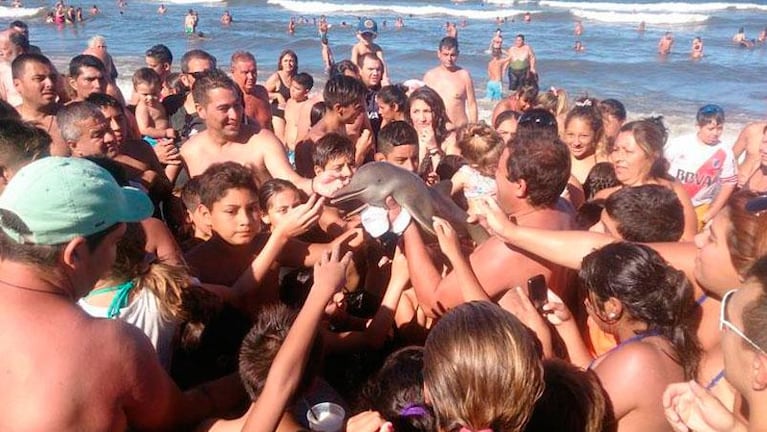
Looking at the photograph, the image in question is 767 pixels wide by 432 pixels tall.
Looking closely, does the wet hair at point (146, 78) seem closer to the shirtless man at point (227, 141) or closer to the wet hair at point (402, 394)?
the shirtless man at point (227, 141)

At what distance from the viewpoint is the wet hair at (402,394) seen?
196 cm

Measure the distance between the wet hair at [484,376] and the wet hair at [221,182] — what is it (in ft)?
5.98

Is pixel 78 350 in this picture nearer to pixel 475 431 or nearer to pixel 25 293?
pixel 25 293

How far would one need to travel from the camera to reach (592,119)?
502 centimetres

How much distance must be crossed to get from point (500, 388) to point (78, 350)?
3.75ft

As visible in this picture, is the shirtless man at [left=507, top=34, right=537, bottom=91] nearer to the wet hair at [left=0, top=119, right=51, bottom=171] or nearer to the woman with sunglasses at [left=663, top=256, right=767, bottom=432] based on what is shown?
the wet hair at [left=0, top=119, right=51, bottom=171]

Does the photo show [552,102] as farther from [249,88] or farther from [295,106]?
[249,88]

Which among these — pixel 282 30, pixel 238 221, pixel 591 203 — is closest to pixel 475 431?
pixel 238 221

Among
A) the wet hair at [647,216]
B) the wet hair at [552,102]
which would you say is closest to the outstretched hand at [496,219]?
the wet hair at [647,216]

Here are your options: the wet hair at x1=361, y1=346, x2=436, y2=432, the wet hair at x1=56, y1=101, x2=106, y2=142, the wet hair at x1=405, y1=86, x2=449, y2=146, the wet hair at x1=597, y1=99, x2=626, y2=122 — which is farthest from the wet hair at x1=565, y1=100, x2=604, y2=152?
the wet hair at x1=56, y1=101, x2=106, y2=142

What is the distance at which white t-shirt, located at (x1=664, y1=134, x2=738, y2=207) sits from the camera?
5.47m

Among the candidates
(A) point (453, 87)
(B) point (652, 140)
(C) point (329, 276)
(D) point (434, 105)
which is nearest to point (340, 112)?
(D) point (434, 105)

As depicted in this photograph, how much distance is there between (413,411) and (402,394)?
100mm

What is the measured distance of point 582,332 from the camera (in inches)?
117
